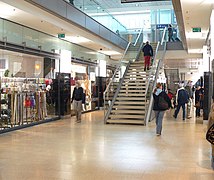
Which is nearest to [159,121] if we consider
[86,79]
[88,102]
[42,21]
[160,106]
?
[160,106]

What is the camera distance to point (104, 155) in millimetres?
6785

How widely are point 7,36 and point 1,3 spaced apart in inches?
77.9

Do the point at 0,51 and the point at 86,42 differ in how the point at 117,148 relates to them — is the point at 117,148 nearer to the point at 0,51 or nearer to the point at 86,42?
the point at 0,51

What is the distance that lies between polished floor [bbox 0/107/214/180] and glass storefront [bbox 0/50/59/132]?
3.51ft

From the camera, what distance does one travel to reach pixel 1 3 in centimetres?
862

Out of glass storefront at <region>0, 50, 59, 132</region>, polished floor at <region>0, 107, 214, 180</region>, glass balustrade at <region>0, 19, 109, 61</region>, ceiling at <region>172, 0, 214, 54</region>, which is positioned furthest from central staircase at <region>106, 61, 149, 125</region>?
glass balustrade at <region>0, 19, 109, 61</region>

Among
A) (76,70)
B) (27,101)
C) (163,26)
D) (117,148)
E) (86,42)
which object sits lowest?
(117,148)

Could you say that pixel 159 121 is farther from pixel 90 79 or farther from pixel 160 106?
pixel 90 79

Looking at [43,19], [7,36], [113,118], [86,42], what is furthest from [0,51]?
[86,42]

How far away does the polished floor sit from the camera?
5.36 m

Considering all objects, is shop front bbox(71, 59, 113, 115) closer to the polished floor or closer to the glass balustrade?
the glass balustrade

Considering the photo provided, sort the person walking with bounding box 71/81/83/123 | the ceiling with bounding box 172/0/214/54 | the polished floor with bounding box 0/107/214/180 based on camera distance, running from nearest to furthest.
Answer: the polished floor with bounding box 0/107/214/180, the ceiling with bounding box 172/0/214/54, the person walking with bounding box 71/81/83/123

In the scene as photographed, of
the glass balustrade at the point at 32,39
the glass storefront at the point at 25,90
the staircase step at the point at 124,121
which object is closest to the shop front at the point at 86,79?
the glass balustrade at the point at 32,39

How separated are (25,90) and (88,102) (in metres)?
6.88
